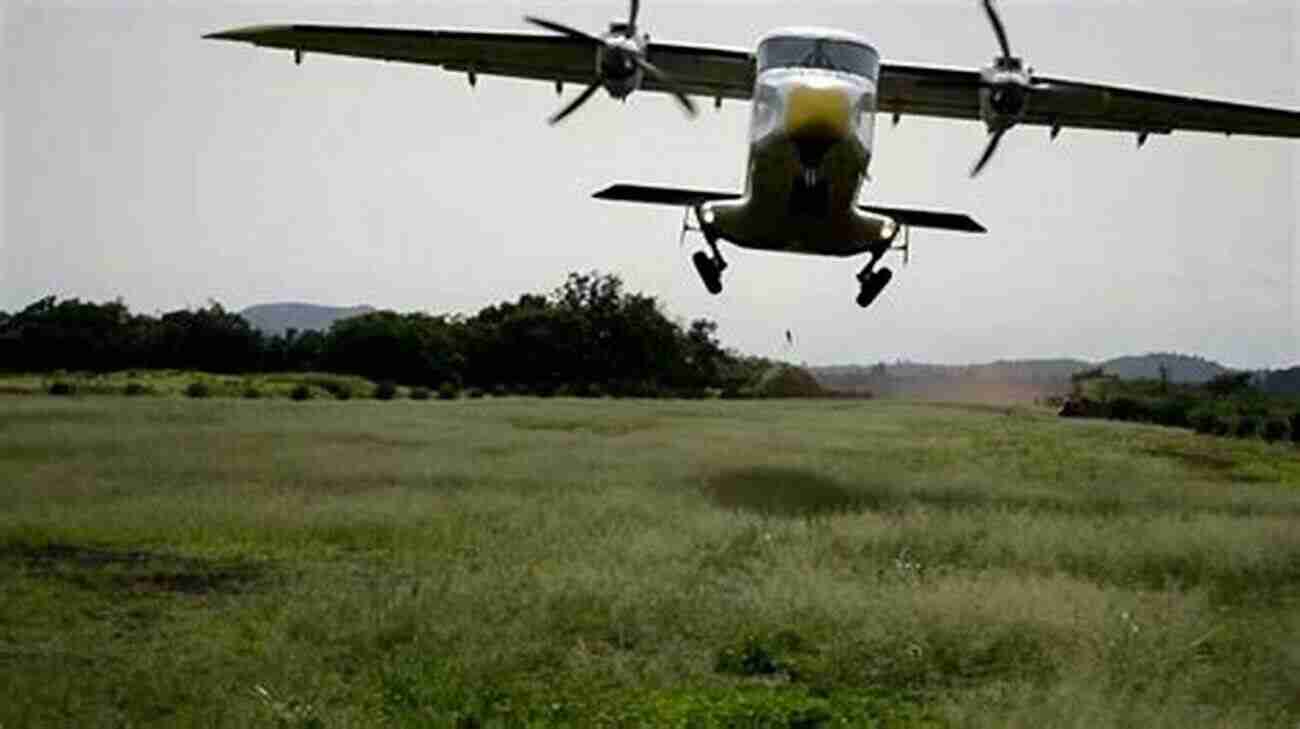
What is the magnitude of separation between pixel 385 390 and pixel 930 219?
585 inches

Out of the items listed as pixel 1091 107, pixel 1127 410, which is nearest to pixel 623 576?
pixel 1091 107

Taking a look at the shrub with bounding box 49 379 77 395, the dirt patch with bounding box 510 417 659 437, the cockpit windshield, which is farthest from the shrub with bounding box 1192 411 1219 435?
the shrub with bounding box 49 379 77 395

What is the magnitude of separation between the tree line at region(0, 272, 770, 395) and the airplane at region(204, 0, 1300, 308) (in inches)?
294

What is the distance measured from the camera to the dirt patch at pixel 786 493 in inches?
635

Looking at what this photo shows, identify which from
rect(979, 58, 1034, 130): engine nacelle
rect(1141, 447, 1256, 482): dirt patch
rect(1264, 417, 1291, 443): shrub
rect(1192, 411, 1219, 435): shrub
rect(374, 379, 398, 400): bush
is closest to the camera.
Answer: rect(979, 58, 1034, 130): engine nacelle

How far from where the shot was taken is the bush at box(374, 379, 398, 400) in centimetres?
2747

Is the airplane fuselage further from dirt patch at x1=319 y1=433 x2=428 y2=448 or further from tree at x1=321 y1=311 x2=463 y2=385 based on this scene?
tree at x1=321 y1=311 x2=463 y2=385

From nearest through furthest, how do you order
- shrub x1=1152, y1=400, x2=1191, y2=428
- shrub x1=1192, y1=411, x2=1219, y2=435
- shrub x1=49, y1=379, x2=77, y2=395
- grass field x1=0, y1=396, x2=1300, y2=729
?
1. grass field x1=0, y1=396, x2=1300, y2=729
2. shrub x1=49, y1=379, x2=77, y2=395
3. shrub x1=1192, y1=411, x2=1219, y2=435
4. shrub x1=1152, y1=400, x2=1191, y2=428

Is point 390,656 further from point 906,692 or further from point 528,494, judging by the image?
point 528,494

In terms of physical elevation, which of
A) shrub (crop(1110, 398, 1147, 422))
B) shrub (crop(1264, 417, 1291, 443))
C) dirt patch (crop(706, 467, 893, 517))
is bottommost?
dirt patch (crop(706, 467, 893, 517))

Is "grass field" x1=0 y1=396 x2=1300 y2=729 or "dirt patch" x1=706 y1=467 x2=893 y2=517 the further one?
"dirt patch" x1=706 y1=467 x2=893 y2=517

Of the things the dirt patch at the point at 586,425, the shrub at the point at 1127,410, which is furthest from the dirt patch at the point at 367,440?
the shrub at the point at 1127,410

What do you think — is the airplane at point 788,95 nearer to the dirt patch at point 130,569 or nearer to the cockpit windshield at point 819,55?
the cockpit windshield at point 819,55

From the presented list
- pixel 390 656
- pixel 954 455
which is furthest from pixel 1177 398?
pixel 390 656
